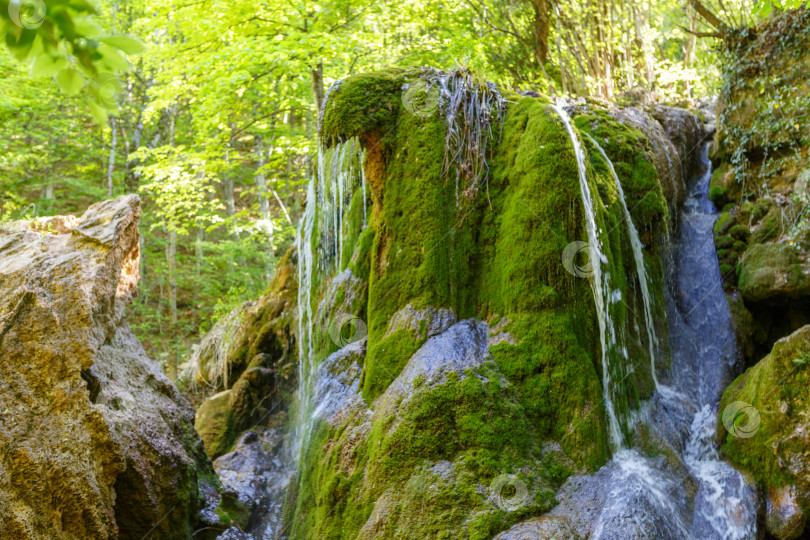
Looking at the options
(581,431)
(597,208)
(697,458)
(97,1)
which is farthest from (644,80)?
(97,1)

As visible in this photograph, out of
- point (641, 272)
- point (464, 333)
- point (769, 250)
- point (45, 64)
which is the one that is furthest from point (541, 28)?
point (45, 64)

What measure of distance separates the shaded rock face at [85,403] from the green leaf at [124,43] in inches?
142

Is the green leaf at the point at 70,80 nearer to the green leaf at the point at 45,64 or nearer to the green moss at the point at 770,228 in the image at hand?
the green leaf at the point at 45,64

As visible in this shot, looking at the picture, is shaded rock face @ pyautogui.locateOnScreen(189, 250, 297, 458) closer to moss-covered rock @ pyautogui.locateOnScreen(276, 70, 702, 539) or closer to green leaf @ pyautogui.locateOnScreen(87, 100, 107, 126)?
moss-covered rock @ pyautogui.locateOnScreen(276, 70, 702, 539)

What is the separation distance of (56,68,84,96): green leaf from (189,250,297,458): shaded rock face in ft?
23.1

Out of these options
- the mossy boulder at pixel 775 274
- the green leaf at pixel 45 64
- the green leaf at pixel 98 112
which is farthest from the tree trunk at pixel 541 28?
the green leaf at pixel 45 64

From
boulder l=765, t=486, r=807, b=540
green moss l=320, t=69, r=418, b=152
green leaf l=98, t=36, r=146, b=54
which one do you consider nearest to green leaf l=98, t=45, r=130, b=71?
green leaf l=98, t=36, r=146, b=54

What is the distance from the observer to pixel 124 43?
129cm

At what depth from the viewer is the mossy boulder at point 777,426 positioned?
155 inches

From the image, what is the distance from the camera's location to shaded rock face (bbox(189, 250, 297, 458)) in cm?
786

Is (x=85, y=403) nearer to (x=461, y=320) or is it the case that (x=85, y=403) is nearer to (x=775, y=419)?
(x=461, y=320)

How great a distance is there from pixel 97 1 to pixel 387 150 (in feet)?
13.1

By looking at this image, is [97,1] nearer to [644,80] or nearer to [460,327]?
[460,327]

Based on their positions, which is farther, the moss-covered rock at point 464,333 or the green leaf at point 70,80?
the moss-covered rock at point 464,333
